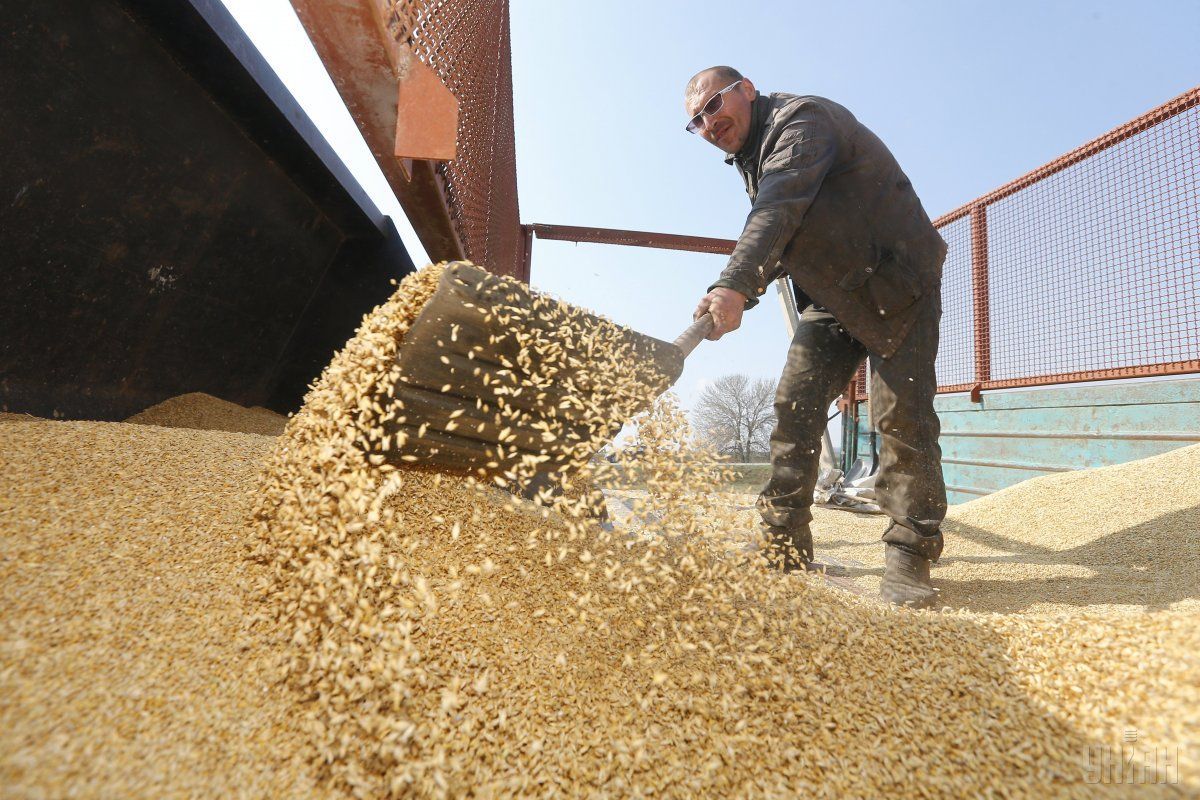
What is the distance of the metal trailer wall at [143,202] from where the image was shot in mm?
1481

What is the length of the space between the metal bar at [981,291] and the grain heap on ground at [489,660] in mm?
3181

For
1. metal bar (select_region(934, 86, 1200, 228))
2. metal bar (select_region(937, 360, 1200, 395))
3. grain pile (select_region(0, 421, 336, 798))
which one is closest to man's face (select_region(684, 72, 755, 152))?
grain pile (select_region(0, 421, 336, 798))

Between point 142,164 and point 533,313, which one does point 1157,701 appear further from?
point 142,164

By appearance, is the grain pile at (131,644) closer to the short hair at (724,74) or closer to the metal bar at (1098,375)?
the short hair at (724,74)

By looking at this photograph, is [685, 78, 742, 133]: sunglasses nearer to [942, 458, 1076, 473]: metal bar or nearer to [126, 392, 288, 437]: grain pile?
[126, 392, 288, 437]: grain pile

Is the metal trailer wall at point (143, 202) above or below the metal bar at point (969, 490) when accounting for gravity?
above

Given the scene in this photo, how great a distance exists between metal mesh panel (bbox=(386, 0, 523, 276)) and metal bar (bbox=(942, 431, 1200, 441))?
341 centimetres

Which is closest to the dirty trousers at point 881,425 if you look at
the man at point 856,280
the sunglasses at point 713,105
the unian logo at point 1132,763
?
the man at point 856,280

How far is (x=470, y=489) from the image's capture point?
1.46 meters

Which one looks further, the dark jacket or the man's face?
the man's face

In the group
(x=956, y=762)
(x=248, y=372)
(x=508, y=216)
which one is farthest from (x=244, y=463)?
(x=508, y=216)

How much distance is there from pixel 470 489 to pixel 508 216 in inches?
101

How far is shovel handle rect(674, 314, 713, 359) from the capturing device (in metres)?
1.67

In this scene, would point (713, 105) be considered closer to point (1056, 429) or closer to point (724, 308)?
point (724, 308)
